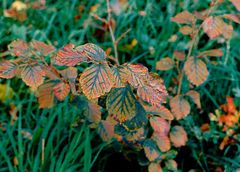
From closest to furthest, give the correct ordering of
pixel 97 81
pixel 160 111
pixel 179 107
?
pixel 97 81 < pixel 160 111 < pixel 179 107

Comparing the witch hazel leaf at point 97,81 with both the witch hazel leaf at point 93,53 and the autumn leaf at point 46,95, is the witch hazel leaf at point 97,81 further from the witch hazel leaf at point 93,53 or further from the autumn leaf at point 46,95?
the autumn leaf at point 46,95

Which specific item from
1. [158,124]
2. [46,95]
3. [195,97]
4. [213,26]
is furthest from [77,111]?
[213,26]

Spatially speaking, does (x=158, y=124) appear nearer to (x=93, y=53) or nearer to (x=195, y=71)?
(x=195, y=71)

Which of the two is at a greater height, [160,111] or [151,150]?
[160,111]

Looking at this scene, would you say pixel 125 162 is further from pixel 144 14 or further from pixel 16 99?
pixel 144 14

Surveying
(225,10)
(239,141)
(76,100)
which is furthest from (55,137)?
(225,10)

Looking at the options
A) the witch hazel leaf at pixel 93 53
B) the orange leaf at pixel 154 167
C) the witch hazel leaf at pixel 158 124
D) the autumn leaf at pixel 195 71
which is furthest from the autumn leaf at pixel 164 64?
the witch hazel leaf at pixel 93 53
